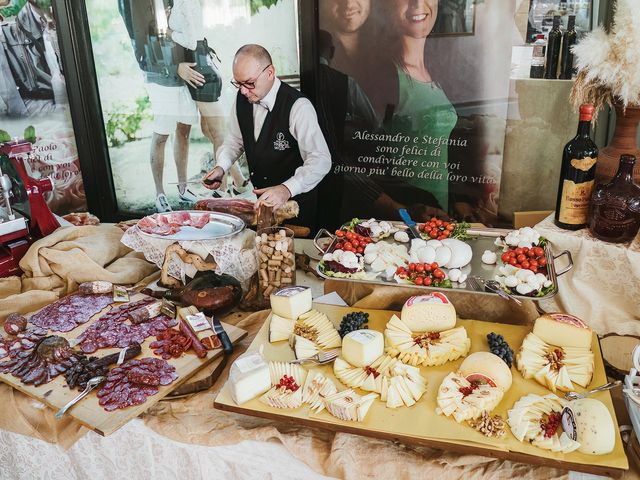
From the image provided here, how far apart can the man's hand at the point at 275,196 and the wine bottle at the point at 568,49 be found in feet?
3.88

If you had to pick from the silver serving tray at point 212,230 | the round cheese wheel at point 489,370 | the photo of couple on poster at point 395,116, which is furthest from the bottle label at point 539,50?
the silver serving tray at point 212,230

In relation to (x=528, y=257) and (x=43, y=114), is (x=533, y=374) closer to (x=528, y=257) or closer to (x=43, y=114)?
(x=528, y=257)

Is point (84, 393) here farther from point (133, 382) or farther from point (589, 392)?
point (589, 392)

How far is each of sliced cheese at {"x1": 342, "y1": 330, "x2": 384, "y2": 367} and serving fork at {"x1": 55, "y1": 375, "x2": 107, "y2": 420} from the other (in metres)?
0.66

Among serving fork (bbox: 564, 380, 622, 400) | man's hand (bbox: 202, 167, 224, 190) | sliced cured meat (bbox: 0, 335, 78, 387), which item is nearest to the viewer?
serving fork (bbox: 564, 380, 622, 400)

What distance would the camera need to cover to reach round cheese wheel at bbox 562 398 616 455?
1.09m

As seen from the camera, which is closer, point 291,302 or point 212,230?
point 291,302

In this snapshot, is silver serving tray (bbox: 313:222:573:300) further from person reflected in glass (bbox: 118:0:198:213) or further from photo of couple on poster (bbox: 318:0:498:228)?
person reflected in glass (bbox: 118:0:198:213)

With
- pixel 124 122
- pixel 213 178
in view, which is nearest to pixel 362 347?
pixel 213 178

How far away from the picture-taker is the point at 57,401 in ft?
4.51

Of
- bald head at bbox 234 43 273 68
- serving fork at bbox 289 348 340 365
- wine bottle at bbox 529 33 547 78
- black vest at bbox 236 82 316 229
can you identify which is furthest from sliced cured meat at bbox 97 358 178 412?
wine bottle at bbox 529 33 547 78

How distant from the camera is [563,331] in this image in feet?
4.58

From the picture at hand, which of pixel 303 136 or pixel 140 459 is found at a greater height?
pixel 303 136

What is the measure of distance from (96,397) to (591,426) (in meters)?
1.19
